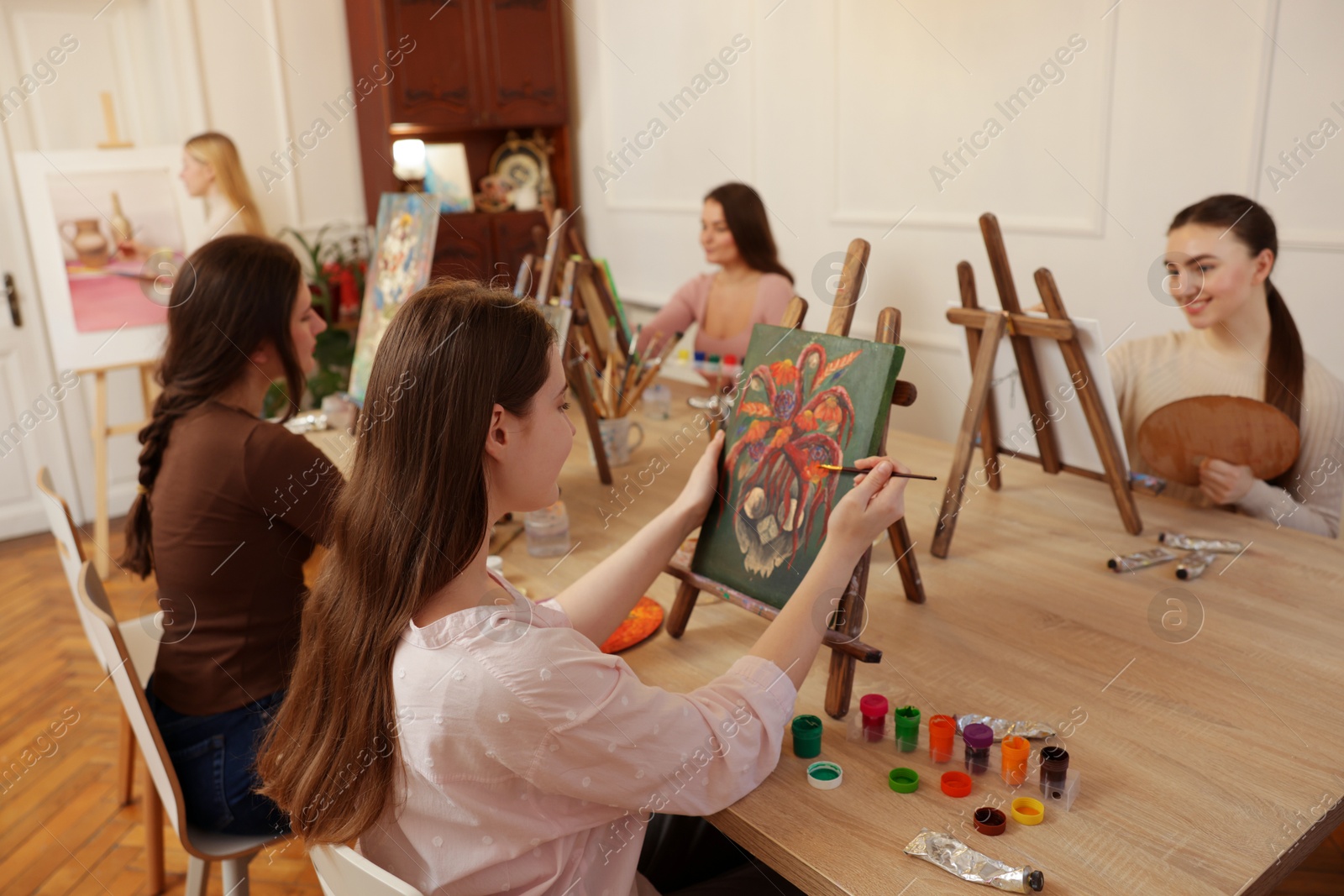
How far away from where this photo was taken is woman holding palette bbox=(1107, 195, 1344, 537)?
90.8 inches

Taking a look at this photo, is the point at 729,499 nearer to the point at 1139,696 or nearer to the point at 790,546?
the point at 790,546

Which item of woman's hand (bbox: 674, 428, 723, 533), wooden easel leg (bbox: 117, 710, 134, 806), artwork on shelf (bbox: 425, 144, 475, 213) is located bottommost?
wooden easel leg (bbox: 117, 710, 134, 806)

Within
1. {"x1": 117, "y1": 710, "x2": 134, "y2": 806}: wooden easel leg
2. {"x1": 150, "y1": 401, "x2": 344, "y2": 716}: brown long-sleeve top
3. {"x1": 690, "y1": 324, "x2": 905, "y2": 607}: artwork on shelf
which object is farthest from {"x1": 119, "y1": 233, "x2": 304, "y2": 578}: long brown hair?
{"x1": 690, "y1": 324, "x2": 905, "y2": 607}: artwork on shelf

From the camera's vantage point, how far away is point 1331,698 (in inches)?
56.6

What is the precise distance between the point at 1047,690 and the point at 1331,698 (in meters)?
0.40

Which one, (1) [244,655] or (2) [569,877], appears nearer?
(2) [569,877]

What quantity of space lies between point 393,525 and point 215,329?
0.93 meters

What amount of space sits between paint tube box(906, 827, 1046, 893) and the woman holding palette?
4.63 feet

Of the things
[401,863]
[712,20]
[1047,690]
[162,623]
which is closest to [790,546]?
[1047,690]

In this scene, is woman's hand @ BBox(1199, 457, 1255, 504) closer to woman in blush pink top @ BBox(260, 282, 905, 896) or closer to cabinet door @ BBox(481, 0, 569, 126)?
woman in blush pink top @ BBox(260, 282, 905, 896)

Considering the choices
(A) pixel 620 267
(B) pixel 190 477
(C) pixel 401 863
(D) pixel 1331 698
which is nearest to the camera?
(C) pixel 401 863

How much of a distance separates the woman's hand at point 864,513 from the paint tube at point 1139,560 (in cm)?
71

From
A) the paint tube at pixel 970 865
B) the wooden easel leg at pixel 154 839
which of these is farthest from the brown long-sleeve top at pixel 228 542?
the paint tube at pixel 970 865

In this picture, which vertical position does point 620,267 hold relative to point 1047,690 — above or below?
above
